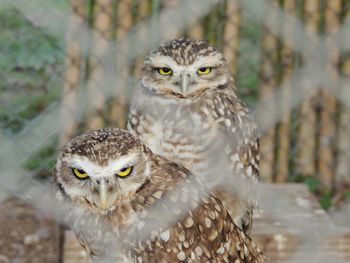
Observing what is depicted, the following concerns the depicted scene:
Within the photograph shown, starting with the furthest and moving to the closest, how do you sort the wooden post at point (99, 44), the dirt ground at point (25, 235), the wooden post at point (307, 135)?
the wooden post at point (307, 135) → the dirt ground at point (25, 235) → the wooden post at point (99, 44)

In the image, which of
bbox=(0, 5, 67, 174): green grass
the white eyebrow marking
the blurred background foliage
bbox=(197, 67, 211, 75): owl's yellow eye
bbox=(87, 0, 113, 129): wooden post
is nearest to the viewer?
the white eyebrow marking

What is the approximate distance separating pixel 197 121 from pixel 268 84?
1.06 metres

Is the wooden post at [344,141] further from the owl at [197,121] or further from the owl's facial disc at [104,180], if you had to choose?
the owl's facial disc at [104,180]

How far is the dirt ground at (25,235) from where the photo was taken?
3.88m

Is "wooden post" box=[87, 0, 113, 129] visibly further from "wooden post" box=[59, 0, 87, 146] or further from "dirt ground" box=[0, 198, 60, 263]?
"dirt ground" box=[0, 198, 60, 263]

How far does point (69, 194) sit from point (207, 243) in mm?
436

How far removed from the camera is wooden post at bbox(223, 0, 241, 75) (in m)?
4.05

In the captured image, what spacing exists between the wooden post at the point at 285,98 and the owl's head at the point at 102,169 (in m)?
1.41

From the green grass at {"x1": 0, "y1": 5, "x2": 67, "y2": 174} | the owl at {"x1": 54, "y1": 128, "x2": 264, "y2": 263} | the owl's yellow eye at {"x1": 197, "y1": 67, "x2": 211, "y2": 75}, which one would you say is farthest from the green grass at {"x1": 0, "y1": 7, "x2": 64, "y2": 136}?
the owl at {"x1": 54, "y1": 128, "x2": 264, "y2": 263}

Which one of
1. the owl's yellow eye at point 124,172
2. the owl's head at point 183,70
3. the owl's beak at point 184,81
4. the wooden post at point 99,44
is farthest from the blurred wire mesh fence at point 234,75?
the owl's yellow eye at point 124,172

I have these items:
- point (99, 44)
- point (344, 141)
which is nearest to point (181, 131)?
point (99, 44)

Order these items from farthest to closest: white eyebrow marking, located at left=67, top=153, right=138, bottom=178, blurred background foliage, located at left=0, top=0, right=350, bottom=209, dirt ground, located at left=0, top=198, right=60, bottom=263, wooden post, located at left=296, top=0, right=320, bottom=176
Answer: blurred background foliage, located at left=0, top=0, right=350, bottom=209 → wooden post, located at left=296, top=0, right=320, bottom=176 → dirt ground, located at left=0, top=198, right=60, bottom=263 → white eyebrow marking, located at left=67, top=153, right=138, bottom=178

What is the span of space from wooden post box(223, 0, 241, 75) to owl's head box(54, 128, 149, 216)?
1.60 metres

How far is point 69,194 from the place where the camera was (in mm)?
2578
